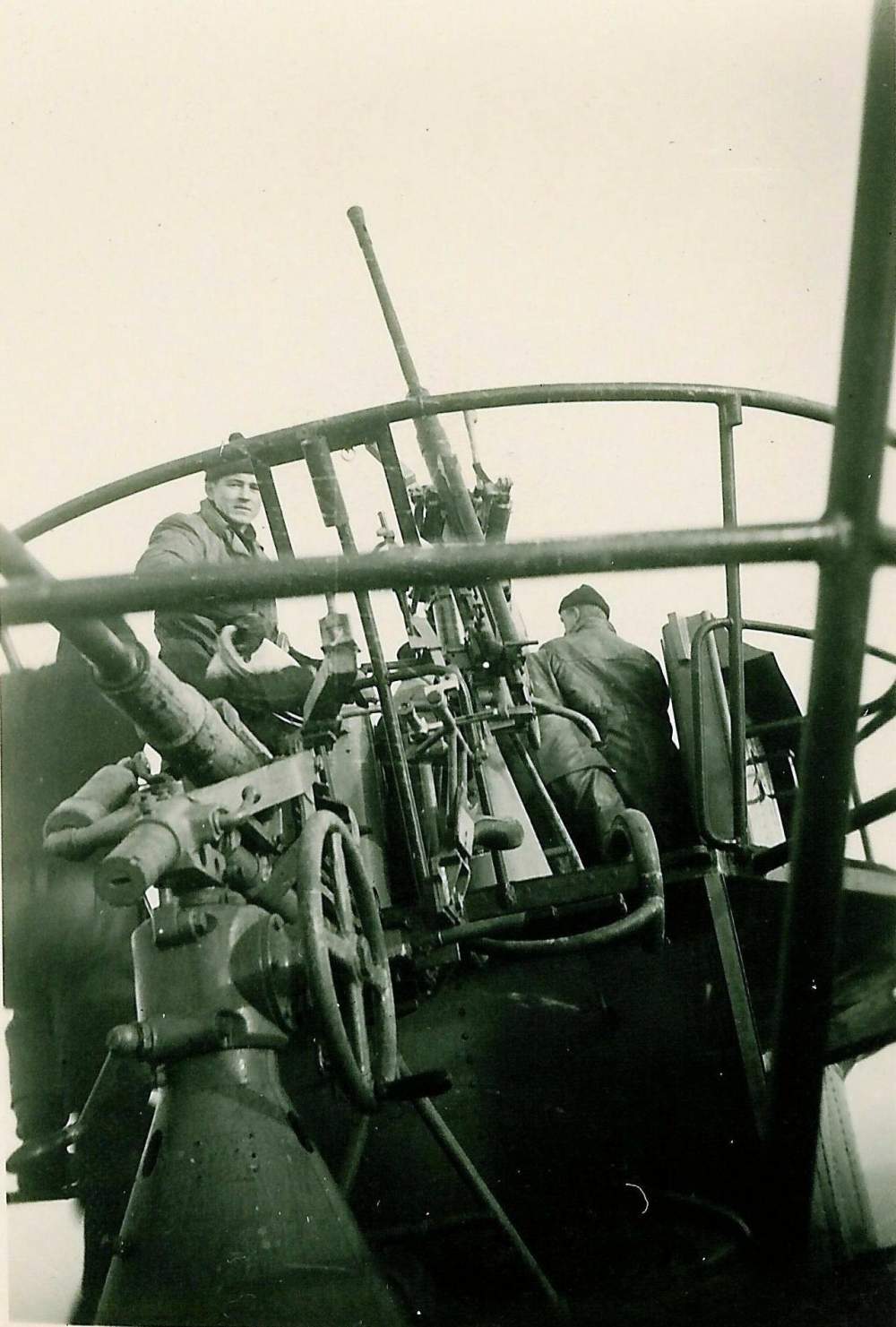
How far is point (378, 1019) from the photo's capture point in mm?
2047

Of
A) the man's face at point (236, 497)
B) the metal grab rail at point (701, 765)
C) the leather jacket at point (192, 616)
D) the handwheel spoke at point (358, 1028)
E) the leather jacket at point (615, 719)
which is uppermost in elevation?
the man's face at point (236, 497)

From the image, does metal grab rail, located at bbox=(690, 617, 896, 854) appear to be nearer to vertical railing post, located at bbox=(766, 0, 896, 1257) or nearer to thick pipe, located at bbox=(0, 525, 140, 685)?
thick pipe, located at bbox=(0, 525, 140, 685)

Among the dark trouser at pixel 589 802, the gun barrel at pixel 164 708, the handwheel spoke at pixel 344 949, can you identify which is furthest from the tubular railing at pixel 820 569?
the dark trouser at pixel 589 802

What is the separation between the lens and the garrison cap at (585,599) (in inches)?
149

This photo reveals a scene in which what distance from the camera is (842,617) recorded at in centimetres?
75

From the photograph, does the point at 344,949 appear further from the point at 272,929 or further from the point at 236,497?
the point at 236,497

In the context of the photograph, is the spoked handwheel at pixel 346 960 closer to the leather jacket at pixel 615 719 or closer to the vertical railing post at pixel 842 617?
the vertical railing post at pixel 842 617

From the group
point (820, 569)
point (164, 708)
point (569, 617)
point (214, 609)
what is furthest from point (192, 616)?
point (820, 569)

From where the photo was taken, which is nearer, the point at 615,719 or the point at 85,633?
the point at 85,633

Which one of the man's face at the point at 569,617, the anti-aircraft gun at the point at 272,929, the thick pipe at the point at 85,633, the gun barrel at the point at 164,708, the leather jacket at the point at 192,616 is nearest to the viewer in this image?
the thick pipe at the point at 85,633

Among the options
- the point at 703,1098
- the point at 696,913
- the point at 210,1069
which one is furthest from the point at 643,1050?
the point at 210,1069

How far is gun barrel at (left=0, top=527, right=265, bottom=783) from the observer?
1.50 m

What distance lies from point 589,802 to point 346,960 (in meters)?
1.28

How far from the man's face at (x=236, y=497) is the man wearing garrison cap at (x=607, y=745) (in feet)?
3.15
